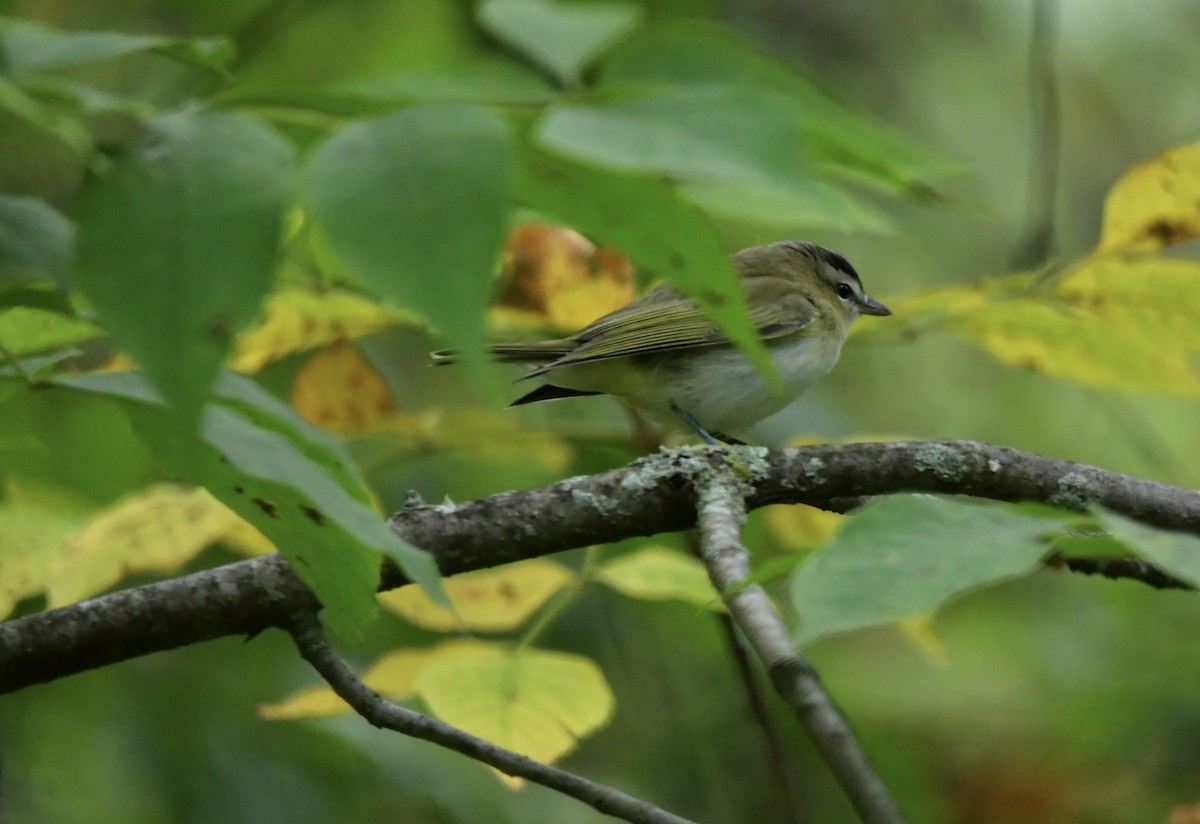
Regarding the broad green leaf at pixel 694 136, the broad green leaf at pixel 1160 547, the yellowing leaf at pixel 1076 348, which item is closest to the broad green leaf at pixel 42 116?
the broad green leaf at pixel 694 136

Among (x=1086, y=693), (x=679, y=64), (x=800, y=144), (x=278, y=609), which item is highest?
(x=800, y=144)

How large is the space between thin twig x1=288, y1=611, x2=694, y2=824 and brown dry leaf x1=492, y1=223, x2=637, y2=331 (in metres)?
1.17

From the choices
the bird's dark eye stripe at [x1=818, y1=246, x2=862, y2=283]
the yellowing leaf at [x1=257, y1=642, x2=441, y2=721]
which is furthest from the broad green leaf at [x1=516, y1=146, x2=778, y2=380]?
the bird's dark eye stripe at [x1=818, y1=246, x2=862, y2=283]

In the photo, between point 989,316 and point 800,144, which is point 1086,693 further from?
point 800,144

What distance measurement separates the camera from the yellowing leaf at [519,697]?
2.21 metres

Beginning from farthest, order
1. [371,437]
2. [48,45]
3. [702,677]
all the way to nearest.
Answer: [702,677]
[371,437]
[48,45]

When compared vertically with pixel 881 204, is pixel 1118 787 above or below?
below

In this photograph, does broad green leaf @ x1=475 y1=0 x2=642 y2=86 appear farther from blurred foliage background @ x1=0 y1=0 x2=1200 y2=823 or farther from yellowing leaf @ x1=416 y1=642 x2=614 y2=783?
yellowing leaf @ x1=416 y1=642 x2=614 y2=783

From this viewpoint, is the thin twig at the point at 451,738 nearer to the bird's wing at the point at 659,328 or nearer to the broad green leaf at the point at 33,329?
the broad green leaf at the point at 33,329

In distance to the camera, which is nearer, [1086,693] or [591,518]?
[591,518]

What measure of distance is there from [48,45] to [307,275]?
1.48 meters

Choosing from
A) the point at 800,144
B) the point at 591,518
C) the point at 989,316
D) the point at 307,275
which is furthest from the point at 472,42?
the point at 800,144

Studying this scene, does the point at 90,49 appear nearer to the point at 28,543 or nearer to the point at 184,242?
the point at 184,242

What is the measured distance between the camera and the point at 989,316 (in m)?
2.68
